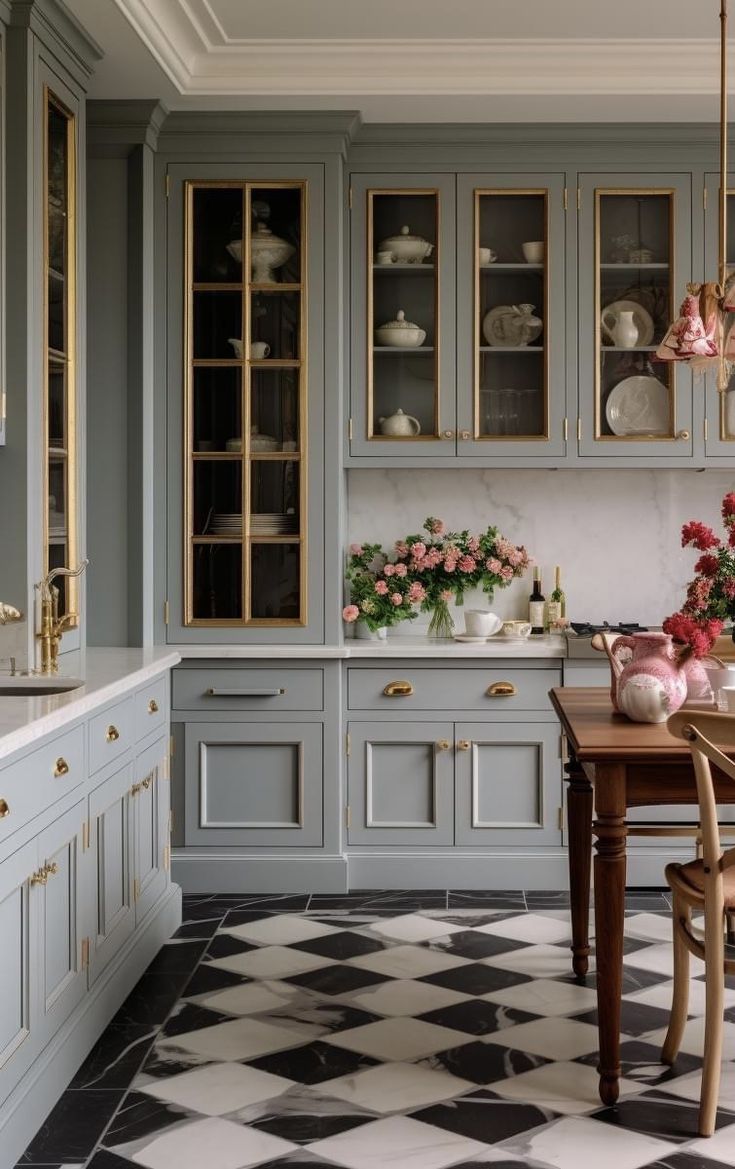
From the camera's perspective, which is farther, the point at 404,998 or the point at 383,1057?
the point at 404,998

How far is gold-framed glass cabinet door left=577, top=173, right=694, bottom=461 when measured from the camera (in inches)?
178

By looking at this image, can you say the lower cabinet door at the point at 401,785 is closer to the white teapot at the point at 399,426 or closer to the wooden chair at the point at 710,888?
the white teapot at the point at 399,426

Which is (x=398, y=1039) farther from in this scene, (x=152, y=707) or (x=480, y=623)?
(x=480, y=623)

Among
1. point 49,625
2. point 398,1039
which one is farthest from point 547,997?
point 49,625

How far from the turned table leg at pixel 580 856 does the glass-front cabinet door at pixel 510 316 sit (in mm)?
1466

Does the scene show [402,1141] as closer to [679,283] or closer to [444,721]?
[444,721]

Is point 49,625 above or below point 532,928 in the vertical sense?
above

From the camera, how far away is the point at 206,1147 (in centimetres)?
256

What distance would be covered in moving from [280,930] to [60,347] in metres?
1.97

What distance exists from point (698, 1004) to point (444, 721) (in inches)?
56.7

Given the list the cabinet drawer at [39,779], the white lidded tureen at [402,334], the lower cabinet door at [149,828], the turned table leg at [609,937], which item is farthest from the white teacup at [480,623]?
the cabinet drawer at [39,779]

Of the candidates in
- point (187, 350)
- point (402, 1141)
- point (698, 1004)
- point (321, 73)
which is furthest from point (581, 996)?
point (321, 73)

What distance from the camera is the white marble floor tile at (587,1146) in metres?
2.50

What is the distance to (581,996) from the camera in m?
3.41
